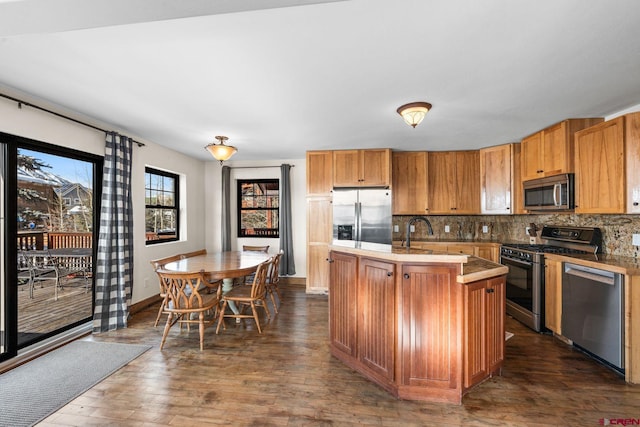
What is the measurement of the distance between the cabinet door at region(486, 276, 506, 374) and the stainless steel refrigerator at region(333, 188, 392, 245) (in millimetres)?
2163

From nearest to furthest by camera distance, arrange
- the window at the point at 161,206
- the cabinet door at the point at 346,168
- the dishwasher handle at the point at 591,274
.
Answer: the dishwasher handle at the point at 591,274
the window at the point at 161,206
the cabinet door at the point at 346,168

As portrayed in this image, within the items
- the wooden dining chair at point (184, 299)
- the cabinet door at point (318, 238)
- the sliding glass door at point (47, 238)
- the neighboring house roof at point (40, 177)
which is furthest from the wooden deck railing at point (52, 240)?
the cabinet door at point (318, 238)

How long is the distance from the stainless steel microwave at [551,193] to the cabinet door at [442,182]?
1.05 metres

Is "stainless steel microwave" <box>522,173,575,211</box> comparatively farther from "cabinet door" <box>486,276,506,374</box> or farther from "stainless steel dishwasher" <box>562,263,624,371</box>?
"cabinet door" <box>486,276,506,374</box>

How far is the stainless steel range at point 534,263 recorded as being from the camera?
3.11 metres

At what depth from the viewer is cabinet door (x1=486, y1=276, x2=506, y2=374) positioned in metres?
2.10

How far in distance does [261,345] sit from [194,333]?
0.89 m

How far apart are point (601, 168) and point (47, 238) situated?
18.9 feet

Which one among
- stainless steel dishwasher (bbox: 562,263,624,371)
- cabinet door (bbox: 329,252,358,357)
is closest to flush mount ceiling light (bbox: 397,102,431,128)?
cabinet door (bbox: 329,252,358,357)

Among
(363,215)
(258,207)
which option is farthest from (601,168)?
(258,207)

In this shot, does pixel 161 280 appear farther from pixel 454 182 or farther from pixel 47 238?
pixel 454 182

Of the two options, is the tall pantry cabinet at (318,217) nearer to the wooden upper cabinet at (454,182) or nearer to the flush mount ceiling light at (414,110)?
the wooden upper cabinet at (454,182)

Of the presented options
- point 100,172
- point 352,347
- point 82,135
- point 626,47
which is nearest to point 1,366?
point 100,172

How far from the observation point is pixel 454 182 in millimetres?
4660
